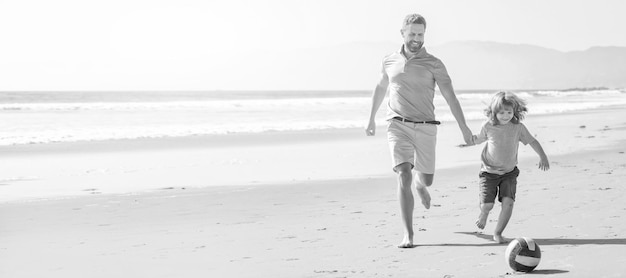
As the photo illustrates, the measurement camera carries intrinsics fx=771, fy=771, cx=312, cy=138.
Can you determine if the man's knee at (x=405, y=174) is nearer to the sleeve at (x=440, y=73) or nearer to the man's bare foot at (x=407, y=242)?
the man's bare foot at (x=407, y=242)

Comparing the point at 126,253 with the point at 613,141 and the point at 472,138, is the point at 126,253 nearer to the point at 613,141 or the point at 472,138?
the point at 472,138

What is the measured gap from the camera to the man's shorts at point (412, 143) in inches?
249

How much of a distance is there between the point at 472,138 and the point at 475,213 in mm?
1619

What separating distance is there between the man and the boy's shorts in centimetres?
37

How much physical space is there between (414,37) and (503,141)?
1.14m

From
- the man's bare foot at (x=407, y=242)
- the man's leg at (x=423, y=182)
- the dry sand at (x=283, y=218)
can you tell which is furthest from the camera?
the man's leg at (x=423, y=182)

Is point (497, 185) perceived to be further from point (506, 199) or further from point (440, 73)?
point (440, 73)

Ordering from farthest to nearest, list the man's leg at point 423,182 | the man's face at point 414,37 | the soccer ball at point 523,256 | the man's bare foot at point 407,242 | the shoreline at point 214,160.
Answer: the shoreline at point 214,160 → the man's leg at point 423,182 → the man's face at point 414,37 → the man's bare foot at point 407,242 → the soccer ball at point 523,256

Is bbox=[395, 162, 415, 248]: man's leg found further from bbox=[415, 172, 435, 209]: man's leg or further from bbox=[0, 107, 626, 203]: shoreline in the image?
bbox=[0, 107, 626, 203]: shoreline

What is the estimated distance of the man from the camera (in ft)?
20.5

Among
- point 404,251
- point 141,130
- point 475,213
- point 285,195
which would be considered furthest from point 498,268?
point 141,130

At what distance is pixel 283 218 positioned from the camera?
7.87 metres

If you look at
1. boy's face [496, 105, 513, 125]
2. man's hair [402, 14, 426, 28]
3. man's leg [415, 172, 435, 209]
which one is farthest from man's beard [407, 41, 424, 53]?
man's leg [415, 172, 435, 209]

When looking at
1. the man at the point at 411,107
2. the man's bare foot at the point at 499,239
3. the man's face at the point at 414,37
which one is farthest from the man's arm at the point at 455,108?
the man's bare foot at the point at 499,239
